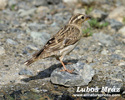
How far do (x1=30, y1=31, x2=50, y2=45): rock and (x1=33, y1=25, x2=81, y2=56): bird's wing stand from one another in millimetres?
Answer: 2259

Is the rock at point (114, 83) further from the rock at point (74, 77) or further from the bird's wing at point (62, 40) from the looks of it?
the bird's wing at point (62, 40)

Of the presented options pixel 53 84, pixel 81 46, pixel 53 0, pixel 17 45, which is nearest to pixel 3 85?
pixel 53 84

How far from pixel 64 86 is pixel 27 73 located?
1359 mm

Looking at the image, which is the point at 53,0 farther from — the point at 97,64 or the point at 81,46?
the point at 97,64

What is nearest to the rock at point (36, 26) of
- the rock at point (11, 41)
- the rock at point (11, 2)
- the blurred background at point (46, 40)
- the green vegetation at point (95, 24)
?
the blurred background at point (46, 40)

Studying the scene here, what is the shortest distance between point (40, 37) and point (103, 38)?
2.71 meters

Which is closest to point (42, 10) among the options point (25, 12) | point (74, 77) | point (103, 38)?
point (25, 12)

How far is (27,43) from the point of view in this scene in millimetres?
10211

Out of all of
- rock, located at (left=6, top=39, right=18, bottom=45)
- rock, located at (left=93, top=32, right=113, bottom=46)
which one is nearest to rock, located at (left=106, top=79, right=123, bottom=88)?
rock, located at (left=93, top=32, right=113, bottom=46)

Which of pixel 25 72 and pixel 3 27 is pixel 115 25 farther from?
pixel 25 72

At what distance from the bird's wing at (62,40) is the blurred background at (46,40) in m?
0.96

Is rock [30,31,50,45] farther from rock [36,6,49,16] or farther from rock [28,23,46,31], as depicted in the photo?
rock [36,6,49,16]

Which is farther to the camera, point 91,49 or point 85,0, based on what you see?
point 85,0

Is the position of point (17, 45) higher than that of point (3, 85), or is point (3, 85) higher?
point (17, 45)
